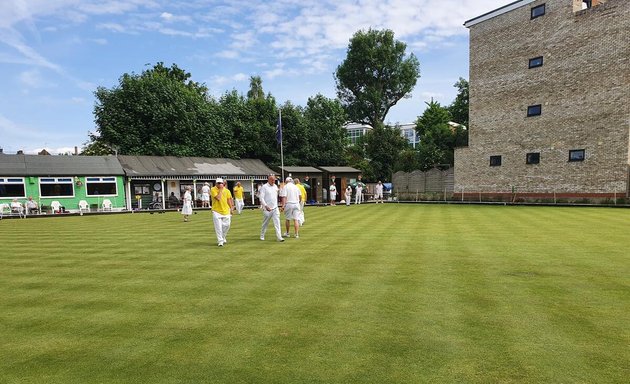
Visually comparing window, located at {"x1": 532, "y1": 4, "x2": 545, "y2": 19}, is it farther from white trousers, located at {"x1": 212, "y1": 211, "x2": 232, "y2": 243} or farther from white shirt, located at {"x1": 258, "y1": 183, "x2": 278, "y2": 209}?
white trousers, located at {"x1": 212, "y1": 211, "x2": 232, "y2": 243}

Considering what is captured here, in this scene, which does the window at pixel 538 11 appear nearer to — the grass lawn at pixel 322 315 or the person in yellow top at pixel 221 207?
the grass lawn at pixel 322 315

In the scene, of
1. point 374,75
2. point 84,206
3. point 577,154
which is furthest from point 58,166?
point 374,75

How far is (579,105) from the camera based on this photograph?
2586cm

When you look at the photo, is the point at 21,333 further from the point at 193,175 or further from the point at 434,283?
the point at 193,175

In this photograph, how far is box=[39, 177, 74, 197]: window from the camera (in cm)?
2734

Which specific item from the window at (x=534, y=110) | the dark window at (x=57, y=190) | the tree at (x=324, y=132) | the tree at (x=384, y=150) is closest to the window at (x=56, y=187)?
the dark window at (x=57, y=190)

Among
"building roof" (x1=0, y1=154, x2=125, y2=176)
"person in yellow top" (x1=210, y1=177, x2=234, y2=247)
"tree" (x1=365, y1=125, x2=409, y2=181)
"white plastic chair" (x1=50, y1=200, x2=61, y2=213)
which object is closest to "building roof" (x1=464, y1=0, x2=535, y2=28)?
"tree" (x1=365, y1=125, x2=409, y2=181)

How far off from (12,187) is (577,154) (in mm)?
36886

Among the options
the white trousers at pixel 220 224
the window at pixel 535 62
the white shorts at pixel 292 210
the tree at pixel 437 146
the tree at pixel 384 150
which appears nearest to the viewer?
the white trousers at pixel 220 224

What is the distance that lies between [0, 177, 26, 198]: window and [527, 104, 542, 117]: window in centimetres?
3493

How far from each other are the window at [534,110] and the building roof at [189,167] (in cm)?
2112

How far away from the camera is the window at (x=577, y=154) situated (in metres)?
25.9

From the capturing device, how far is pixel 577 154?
26.2 metres

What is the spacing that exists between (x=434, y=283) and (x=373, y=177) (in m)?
38.8
